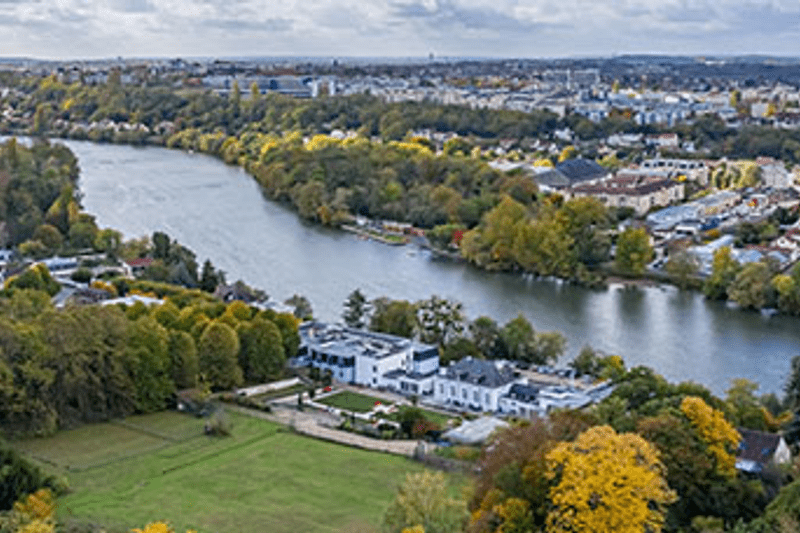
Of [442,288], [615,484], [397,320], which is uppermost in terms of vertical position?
[615,484]

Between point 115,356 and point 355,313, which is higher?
point 115,356

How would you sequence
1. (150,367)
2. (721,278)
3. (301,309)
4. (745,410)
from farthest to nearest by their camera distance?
(721,278) < (301,309) < (150,367) < (745,410)

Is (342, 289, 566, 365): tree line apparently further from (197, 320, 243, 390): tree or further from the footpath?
(197, 320, 243, 390): tree

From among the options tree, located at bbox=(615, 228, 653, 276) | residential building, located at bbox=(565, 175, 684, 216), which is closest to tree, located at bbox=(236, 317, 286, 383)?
tree, located at bbox=(615, 228, 653, 276)

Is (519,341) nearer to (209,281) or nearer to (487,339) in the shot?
(487,339)

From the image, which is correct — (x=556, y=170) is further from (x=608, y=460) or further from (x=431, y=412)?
(x=608, y=460)

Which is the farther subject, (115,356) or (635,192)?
(635,192)

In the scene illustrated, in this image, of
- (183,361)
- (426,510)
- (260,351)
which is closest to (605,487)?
(426,510)

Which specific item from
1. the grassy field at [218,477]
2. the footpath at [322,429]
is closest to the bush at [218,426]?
the grassy field at [218,477]
